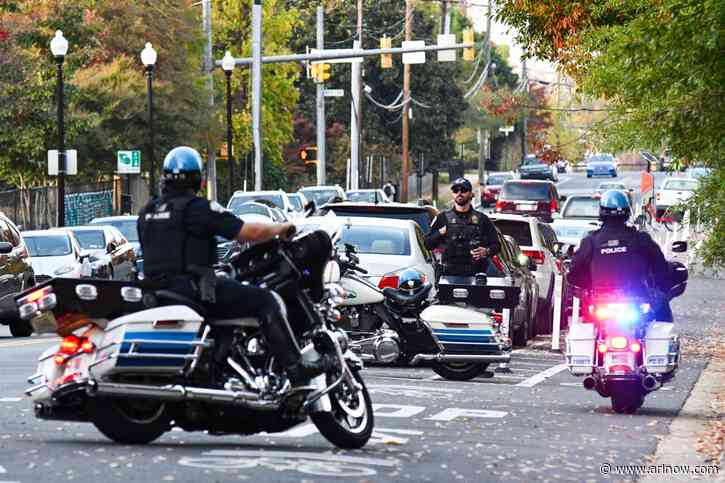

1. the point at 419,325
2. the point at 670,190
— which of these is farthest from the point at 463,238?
the point at 670,190

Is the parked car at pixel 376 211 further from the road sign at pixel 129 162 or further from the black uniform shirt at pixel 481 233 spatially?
the road sign at pixel 129 162

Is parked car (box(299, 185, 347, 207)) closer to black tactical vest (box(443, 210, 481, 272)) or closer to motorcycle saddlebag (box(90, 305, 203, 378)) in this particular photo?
black tactical vest (box(443, 210, 481, 272))

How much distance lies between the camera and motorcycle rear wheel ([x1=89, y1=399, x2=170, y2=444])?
1023cm

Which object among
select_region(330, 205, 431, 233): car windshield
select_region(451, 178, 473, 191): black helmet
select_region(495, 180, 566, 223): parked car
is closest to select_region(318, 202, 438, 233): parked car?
select_region(330, 205, 431, 233): car windshield

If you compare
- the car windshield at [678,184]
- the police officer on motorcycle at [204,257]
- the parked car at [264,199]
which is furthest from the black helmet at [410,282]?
the car windshield at [678,184]

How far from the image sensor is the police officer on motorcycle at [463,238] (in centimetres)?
1836

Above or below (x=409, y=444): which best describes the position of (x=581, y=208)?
below

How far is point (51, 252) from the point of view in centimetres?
2889

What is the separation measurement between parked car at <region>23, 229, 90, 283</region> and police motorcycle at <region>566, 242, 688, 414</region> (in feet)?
49.4

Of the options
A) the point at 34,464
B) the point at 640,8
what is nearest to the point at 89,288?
the point at 34,464

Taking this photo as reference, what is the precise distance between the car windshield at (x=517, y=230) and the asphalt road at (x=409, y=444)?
10.6 m

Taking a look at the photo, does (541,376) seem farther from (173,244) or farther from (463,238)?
(173,244)

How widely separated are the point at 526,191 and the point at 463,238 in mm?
37580

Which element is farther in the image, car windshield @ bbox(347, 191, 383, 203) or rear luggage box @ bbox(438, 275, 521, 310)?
car windshield @ bbox(347, 191, 383, 203)
